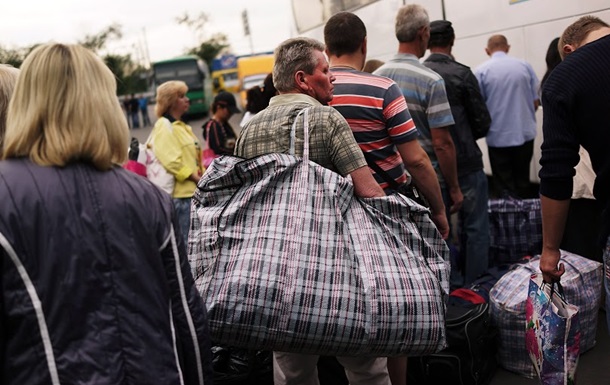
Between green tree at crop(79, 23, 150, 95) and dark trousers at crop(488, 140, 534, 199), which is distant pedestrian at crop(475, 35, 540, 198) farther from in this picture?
green tree at crop(79, 23, 150, 95)

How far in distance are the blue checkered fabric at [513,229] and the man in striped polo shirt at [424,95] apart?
950 millimetres

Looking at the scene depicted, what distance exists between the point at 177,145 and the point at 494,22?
156 inches

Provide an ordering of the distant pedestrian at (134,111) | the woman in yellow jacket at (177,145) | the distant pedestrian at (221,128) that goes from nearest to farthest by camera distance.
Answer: the woman in yellow jacket at (177,145), the distant pedestrian at (221,128), the distant pedestrian at (134,111)

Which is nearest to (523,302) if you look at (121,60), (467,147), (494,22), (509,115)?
(467,147)

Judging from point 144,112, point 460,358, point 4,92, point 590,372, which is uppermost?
point 4,92

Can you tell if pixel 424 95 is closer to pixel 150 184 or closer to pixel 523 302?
pixel 523 302

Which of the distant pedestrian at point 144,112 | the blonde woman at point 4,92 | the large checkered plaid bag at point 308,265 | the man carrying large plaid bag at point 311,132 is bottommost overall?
the distant pedestrian at point 144,112

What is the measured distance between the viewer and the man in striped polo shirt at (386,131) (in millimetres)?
3881

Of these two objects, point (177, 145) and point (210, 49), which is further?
point (210, 49)

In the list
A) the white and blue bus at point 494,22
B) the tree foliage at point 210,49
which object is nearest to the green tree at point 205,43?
the tree foliage at point 210,49

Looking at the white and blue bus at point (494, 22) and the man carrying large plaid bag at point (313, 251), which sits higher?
the white and blue bus at point (494, 22)

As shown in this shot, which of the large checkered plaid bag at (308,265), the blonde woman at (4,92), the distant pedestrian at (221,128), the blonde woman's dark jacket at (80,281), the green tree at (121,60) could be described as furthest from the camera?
the green tree at (121,60)

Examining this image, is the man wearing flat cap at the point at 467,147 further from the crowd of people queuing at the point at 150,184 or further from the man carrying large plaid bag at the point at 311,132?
the man carrying large plaid bag at the point at 311,132

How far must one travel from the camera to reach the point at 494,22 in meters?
8.62
